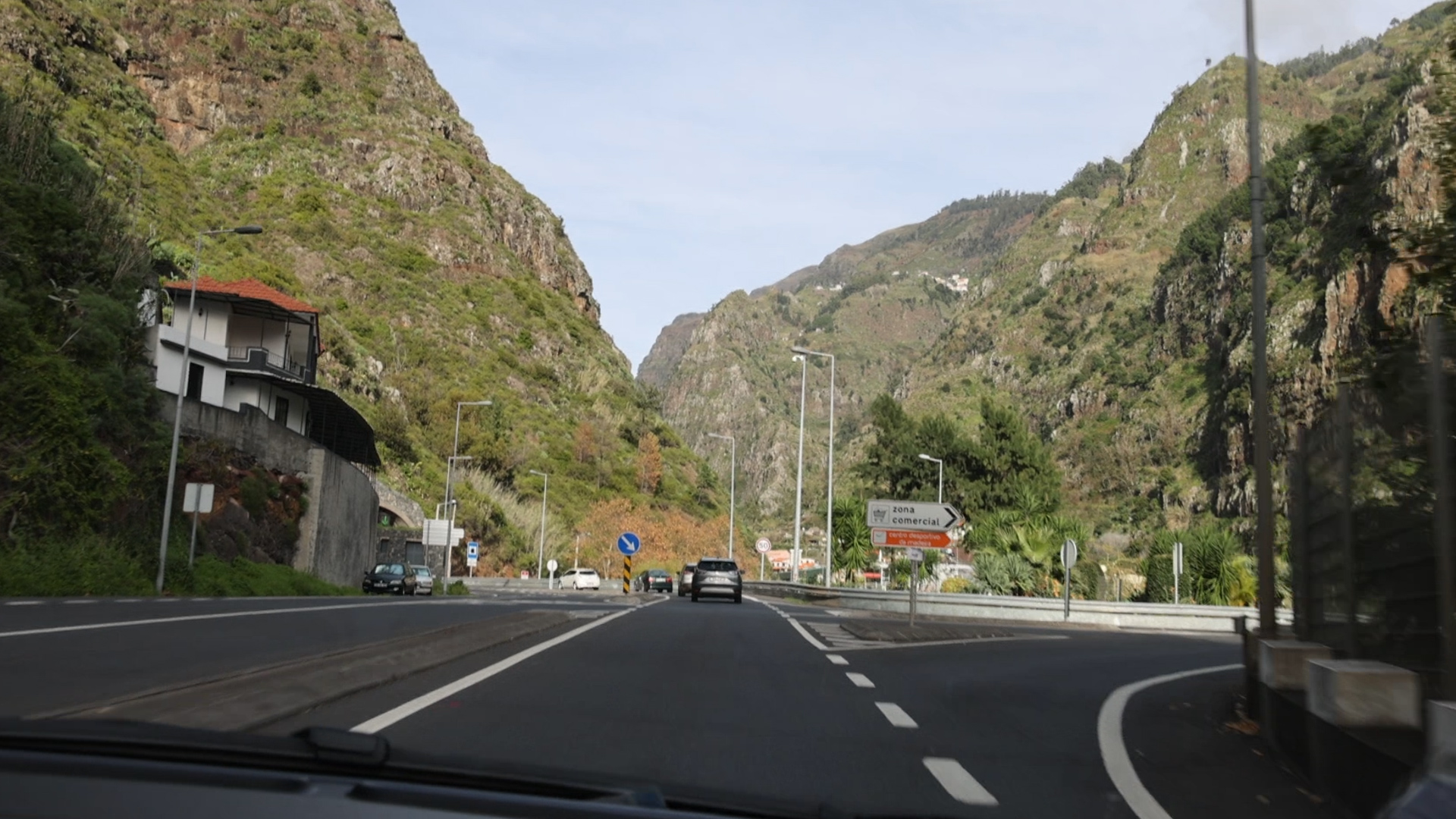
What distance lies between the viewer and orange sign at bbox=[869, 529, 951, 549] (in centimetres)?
3009

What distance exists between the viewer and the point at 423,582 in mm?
54406

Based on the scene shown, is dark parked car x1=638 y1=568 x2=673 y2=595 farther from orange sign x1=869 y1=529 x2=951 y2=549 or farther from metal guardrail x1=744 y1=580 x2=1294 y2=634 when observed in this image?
orange sign x1=869 y1=529 x2=951 y2=549

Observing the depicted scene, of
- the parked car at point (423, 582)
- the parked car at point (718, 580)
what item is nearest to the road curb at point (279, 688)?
the parked car at point (718, 580)

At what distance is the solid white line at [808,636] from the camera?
19172 mm

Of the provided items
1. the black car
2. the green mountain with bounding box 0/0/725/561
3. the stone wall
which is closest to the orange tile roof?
the stone wall

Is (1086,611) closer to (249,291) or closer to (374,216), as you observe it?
(249,291)

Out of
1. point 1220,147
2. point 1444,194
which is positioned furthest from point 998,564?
point 1220,147

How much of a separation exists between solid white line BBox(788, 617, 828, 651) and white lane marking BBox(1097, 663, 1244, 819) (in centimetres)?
517

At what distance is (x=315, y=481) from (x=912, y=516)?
29.1 meters

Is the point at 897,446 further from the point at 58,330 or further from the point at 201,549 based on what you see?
the point at 58,330

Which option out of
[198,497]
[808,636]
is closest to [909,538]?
[808,636]

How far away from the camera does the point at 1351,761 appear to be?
7449 millimetres

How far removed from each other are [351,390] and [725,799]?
3857 inches

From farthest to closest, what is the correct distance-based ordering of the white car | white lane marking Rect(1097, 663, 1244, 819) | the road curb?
the white car < the road curb < white lane marking Rect(1097, 663, 1244, 819)
